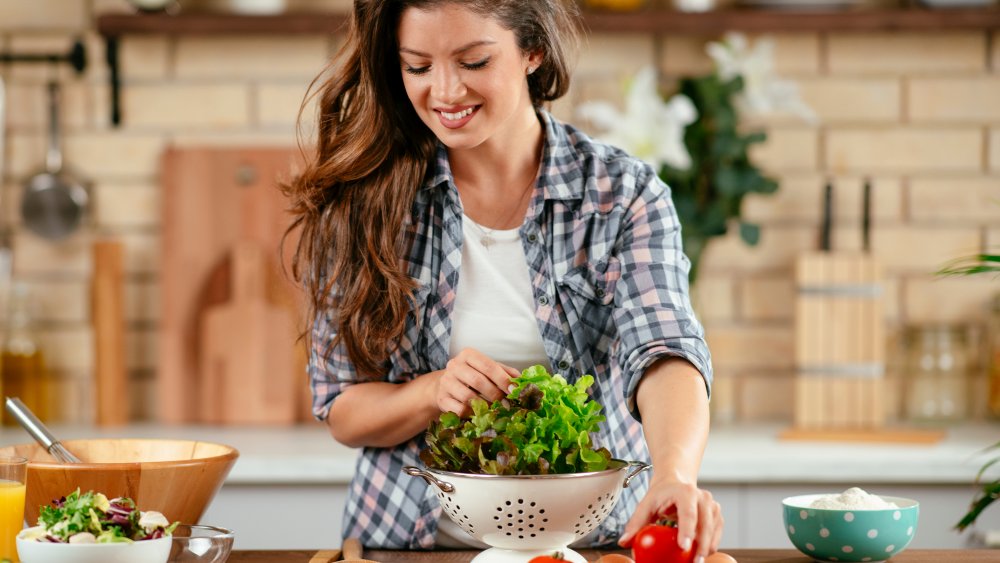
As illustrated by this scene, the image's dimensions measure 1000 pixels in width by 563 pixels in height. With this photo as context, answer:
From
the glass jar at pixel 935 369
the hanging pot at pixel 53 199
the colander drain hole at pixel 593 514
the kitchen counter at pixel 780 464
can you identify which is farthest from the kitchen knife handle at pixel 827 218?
the hanging pot at pixel 53 199

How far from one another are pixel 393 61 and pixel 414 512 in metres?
0.62

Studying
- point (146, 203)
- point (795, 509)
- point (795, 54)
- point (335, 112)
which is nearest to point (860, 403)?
point (795, 54)

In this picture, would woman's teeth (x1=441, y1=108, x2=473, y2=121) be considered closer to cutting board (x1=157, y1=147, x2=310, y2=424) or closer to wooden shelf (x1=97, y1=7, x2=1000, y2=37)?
wooden shelf (x1=97, y1=7, x2=1000, y2=37)

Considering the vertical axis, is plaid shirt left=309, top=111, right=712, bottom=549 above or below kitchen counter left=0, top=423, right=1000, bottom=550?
above

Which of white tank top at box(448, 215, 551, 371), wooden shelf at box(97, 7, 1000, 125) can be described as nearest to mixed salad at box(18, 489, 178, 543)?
white tank top at box(448, 215, 551, 371)

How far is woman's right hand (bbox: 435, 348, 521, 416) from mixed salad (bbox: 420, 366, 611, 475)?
3 centimetres

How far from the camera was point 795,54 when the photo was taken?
2877 mm

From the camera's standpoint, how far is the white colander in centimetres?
127

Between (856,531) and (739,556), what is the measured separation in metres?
0.16

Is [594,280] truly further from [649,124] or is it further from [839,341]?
[839,341]

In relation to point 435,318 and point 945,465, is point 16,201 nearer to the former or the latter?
point 435,318

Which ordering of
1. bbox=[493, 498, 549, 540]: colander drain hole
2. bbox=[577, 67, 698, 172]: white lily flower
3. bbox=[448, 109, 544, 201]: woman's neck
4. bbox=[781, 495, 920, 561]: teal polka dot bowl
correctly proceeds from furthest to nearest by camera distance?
1. bbox=[577, 67, 698, 172]: white lily flower
2. bbox=[448, 109, 544, 201]: woman's neck
3. bbox=[781, 495, 920, 561]: teal polka dot bowl
4. bbox=[493, 498, 549, 540]: colander drain hole

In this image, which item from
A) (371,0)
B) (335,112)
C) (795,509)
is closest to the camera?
(795,509)

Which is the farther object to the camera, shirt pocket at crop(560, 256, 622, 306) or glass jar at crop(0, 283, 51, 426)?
glass jar at crop(0, 283, 51, 426)
